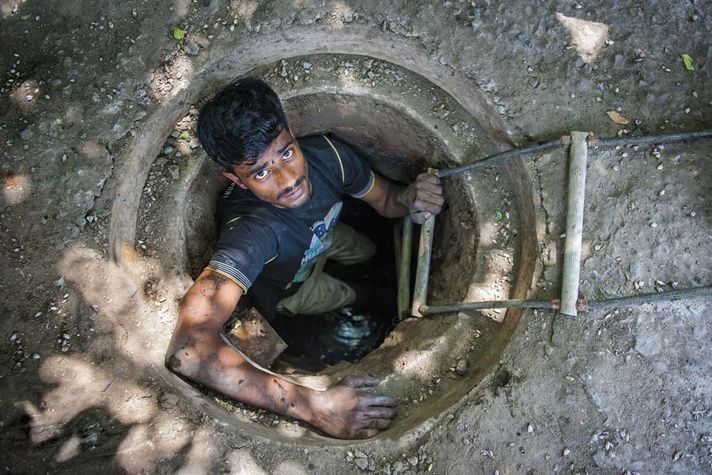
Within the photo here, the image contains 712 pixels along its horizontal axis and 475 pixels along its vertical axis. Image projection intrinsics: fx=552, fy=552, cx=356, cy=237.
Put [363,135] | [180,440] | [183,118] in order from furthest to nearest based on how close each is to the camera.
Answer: [363,135]
[183,118]
[180,440]

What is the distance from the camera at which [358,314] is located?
4273mm

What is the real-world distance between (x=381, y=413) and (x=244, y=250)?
3.27 feet

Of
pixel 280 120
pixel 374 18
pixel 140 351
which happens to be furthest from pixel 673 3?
pixel 140 351

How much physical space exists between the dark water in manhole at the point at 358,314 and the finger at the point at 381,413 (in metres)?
1.44

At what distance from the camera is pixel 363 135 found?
333 cm

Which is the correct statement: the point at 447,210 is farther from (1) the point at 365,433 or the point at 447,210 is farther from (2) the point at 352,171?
(1) the point at 365,433

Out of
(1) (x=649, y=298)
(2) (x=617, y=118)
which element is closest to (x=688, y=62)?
(2) (x=617, y=118)

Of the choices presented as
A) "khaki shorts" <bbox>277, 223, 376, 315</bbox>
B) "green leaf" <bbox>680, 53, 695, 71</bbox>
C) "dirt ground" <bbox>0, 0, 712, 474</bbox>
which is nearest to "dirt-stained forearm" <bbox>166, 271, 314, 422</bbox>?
"dirt ground" <bbox>0, 0, 712, 474</bbox>

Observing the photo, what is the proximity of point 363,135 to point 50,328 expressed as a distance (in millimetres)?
1943

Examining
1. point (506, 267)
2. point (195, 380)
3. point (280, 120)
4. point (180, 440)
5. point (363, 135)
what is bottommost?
point (180, 440)

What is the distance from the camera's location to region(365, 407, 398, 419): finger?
8.43 feet

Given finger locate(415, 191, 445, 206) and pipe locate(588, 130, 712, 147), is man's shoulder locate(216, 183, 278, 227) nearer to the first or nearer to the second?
finger locate(415, 191, 445, 206)

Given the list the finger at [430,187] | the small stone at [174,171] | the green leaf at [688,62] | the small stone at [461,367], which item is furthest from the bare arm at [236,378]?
the green leaf at [688,62]

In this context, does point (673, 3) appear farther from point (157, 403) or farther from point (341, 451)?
point (157, 403)
